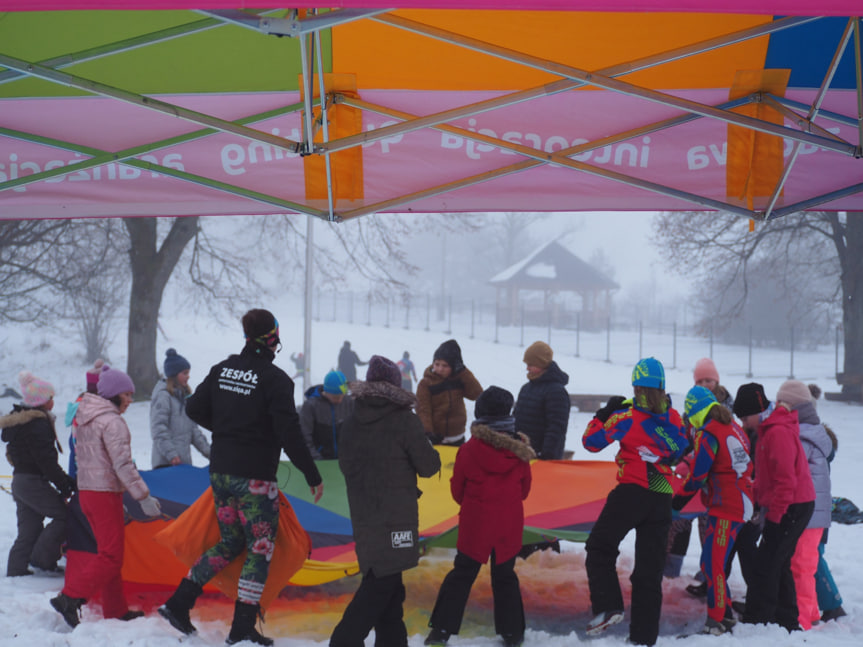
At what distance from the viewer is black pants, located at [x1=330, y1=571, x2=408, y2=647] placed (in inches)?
161

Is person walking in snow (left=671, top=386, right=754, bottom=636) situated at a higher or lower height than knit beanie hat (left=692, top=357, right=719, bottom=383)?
lower

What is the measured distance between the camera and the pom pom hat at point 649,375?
4.57 m

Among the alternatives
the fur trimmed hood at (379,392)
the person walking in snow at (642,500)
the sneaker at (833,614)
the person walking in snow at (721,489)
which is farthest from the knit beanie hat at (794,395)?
the fur trimmed hood at (379,392)

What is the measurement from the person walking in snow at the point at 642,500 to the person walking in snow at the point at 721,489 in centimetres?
41

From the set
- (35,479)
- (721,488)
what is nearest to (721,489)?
(721,488)

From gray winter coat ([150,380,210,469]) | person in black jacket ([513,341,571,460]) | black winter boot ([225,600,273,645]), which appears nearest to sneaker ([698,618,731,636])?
person in black jacket ([513,341,571,460])

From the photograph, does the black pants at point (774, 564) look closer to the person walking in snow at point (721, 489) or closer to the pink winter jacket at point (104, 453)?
the person walking in snow at point (721, 489)

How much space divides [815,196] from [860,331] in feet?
58.7

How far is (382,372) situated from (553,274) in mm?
50580

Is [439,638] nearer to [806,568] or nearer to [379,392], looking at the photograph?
[379,392]

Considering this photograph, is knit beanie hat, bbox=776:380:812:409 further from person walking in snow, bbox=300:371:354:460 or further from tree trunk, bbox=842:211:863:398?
tree trunk, bbox=842:211:863:398

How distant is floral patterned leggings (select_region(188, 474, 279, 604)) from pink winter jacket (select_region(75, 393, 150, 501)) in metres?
0.75

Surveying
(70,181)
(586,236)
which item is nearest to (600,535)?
(70,181)

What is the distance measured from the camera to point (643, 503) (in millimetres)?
4613
